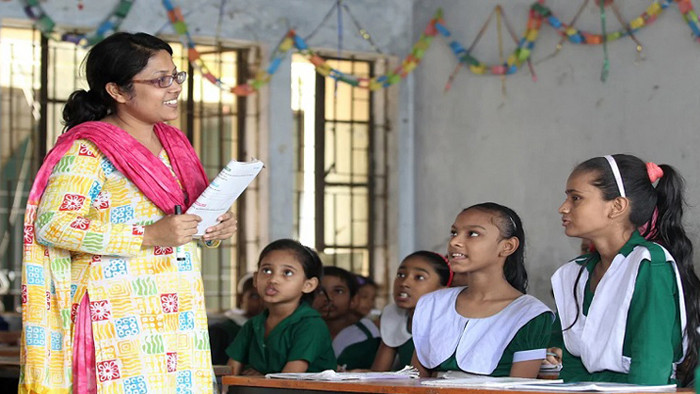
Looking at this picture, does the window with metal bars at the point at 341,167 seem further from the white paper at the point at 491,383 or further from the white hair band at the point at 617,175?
the white paper at the point at 491,383

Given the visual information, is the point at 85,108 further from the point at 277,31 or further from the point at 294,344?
the point at 277,31

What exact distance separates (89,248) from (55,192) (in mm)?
167

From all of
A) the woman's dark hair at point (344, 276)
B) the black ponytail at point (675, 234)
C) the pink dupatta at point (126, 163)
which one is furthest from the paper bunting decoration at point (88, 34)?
the black ponytail at point (675, 234)

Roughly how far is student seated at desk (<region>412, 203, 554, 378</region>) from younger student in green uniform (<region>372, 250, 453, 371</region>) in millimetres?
871

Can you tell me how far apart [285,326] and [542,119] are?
2173mm

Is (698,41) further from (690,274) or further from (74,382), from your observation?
(74,382)

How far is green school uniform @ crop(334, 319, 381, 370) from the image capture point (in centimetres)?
514

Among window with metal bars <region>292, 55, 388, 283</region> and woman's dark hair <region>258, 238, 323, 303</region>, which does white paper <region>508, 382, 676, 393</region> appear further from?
window with metal bars <region>292, 55, 388, 283</region>

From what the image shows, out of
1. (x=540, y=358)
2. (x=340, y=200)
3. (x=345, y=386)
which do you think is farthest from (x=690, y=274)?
(x=340, y=200)

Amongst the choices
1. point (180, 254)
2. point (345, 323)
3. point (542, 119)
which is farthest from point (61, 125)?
point (180, 254)

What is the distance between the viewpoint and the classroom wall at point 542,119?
205 inches

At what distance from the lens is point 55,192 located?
9.14 feet

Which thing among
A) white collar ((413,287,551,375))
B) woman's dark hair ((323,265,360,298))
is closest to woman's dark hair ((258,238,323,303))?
woman's dark hair ((323,265,360,298))

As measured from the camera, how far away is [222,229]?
290cm
